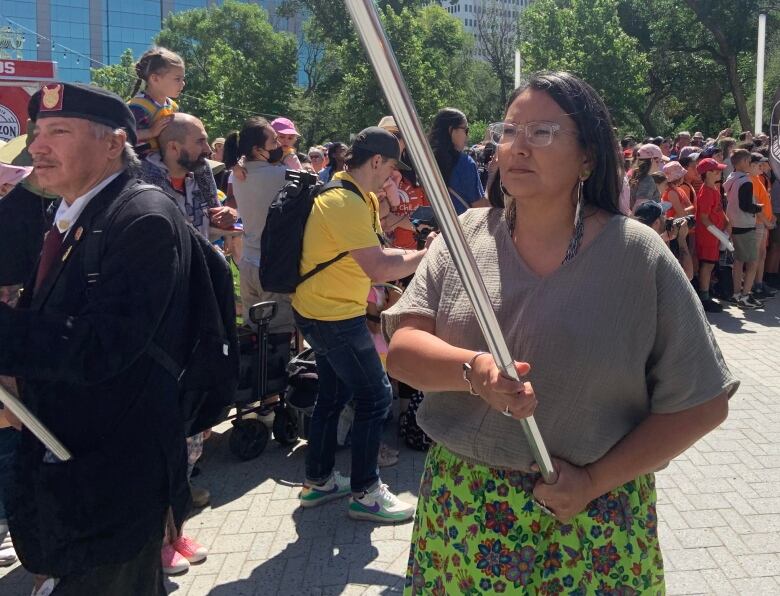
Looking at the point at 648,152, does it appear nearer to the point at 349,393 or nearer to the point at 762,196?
the point at 762,196

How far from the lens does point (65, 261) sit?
2.00 meters

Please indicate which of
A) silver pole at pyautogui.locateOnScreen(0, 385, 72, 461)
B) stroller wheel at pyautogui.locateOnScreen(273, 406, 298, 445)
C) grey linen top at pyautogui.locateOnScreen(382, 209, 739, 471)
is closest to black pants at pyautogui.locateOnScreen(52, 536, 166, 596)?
silver pole at pyautogui.locateOnScreen(0, 385, 72, 461)

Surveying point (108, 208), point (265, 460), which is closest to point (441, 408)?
point (108, 208)

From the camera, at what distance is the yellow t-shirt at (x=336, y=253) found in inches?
138

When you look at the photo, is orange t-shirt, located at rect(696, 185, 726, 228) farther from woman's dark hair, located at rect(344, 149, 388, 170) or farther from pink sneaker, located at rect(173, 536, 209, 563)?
pink sneaker, located at rect(173, 536, 209, 563)

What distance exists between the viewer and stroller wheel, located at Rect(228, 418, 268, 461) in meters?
→ 4.69

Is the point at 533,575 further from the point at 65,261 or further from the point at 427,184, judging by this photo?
the point at 65,261

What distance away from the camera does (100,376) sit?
183 centimetres

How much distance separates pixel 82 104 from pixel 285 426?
323 cm

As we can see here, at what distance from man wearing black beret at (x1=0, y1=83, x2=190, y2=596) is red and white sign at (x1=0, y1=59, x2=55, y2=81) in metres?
5.63

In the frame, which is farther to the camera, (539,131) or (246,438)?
(246,438)

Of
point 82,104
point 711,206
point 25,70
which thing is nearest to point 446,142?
point 82,104

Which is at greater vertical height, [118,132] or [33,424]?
[118,132]

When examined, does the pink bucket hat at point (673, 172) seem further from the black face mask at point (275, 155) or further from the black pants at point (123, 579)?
the black pants at point (123, 579)
